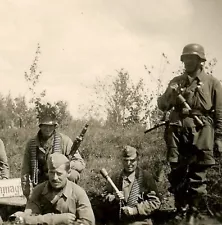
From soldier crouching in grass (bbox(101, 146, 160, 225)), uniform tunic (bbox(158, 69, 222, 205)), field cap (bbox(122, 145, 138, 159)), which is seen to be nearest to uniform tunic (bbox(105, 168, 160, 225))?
soldier crouching in grass (bbox(101, 146, 160, 225))

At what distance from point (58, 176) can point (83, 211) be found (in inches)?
14.4

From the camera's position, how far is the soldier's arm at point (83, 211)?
13.0ft

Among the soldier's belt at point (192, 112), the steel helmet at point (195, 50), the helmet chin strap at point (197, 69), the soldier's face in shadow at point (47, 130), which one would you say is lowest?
the soldier's face in shadow at point (47, 130)

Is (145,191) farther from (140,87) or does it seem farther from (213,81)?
(140,87)

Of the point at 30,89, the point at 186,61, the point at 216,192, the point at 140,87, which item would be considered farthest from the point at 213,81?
the point at 30,89

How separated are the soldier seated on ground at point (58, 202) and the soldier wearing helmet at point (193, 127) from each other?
1.90m

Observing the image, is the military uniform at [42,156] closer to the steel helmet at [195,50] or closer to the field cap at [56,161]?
the field cap at [56,161]

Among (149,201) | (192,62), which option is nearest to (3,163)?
(149,201)

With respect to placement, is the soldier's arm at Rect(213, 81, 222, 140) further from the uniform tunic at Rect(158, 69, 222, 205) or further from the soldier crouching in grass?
the soldier crouching in grass

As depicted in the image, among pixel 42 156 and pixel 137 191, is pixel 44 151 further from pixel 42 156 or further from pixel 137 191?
pixel 137 191

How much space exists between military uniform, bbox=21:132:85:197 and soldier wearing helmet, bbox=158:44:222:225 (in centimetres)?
117

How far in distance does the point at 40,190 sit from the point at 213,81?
258cm

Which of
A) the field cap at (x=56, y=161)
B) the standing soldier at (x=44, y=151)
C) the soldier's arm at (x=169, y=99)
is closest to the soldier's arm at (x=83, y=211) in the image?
the field cap at (x=56, y=161)

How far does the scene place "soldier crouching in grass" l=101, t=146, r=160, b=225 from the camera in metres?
5.06
